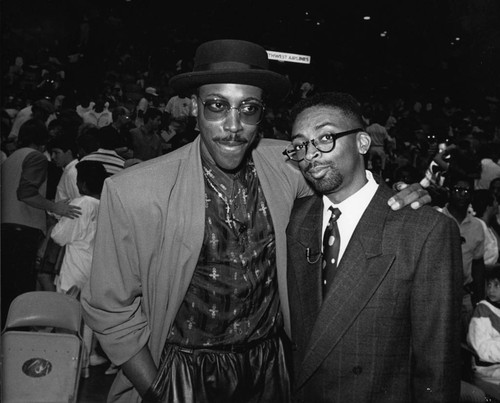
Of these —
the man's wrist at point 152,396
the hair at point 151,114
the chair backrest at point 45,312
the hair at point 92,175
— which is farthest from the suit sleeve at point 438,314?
the hair at point 151,114

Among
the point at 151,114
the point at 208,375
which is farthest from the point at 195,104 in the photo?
the point at 151,114

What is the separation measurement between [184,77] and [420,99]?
19.1 metres

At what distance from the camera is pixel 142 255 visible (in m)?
2.45

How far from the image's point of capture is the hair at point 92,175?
16.8ft

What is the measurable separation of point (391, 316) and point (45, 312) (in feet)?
7.33

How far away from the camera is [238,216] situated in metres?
2.64

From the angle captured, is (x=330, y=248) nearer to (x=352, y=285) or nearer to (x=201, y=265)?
(x=352, y=285)

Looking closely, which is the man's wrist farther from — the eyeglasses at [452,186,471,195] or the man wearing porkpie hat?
the eyeglasses at [452,186,471,195]

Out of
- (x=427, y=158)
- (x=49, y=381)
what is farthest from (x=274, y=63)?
(x=49, y=381)

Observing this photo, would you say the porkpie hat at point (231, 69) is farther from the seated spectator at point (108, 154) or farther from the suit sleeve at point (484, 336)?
the seated spectator at point (108, 154)

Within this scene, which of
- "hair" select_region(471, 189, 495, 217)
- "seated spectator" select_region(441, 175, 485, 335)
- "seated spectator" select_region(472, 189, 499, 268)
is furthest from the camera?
"hair" select_region(471, 189, 495, 217)

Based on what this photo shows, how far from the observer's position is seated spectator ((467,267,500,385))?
14.0ft

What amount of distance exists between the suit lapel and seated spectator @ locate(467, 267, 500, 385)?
8.07ft

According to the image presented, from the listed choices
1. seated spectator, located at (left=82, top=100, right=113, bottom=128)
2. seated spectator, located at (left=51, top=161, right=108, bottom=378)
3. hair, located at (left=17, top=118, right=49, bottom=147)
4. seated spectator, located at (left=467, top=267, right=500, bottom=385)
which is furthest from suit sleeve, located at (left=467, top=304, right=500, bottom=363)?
seated spectator, located at (left=82, top=100, right=113, bottom=128)
